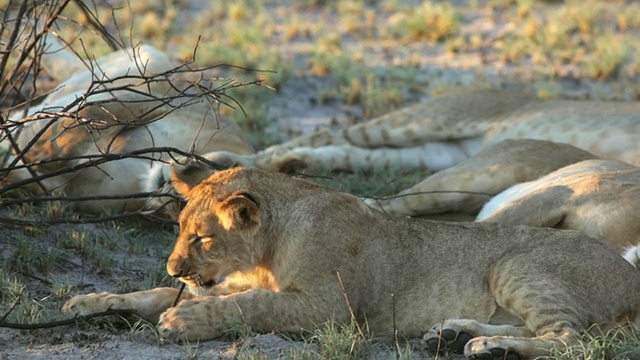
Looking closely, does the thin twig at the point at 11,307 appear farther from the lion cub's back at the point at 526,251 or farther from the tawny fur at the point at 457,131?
the tawny fur at the point at 457,131

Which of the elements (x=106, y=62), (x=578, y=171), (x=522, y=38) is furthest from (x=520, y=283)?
(x=522, y=38)

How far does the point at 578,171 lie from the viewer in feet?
19.5

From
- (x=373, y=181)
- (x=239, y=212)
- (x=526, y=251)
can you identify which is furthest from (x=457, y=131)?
(x=239, y=212)

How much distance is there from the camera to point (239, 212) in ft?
13.9

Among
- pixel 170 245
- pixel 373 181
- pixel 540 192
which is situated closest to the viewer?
pixel 170 245

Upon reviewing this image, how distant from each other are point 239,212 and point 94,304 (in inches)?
26.4

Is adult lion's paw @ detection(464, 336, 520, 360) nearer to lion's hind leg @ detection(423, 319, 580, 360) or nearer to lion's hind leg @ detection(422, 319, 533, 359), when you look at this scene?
lion's hind leg @ detection(423, 319, 580, 360)

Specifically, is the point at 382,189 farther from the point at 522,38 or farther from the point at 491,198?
the point at 522,38

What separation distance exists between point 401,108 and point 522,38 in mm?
2273

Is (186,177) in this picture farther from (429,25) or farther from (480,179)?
(429,25)

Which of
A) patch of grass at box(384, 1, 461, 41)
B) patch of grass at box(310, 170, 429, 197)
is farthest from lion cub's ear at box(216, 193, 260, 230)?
patch of grass at box(384, 1, 461, 41)

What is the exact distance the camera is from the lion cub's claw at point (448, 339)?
13.5 ft

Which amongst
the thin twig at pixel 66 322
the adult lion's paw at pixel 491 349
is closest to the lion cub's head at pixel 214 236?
the thin twig at pixel 66 322

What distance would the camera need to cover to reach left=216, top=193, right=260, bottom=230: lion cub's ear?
4.20 meters
